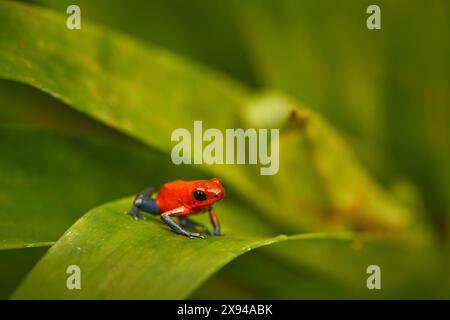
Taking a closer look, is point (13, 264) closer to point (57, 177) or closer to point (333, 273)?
point (57, 177)

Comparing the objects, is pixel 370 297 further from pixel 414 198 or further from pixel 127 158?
pixel 127 158

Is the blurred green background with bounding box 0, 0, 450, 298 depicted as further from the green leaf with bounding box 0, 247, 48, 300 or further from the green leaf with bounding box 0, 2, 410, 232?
the green leaf with bounding box 0, 247, 48, 300

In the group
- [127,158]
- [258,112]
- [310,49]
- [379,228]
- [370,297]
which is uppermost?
[310,49]

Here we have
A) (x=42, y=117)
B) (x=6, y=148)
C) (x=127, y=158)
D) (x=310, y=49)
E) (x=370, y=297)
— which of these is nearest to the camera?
(x=6, y=148)

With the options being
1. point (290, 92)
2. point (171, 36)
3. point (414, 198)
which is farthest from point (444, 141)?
point (171, 36)

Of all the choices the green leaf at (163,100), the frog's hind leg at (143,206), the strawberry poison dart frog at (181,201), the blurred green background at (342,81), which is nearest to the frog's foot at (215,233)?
the strawberry poison dart frog at (181,201)

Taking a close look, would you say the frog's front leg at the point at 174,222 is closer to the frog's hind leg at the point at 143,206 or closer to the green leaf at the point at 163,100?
the frog's hind leg at the point at 143,206

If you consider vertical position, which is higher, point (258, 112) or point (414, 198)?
point (258, 112)

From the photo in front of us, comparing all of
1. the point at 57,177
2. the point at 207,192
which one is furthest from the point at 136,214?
the point at 57,177
